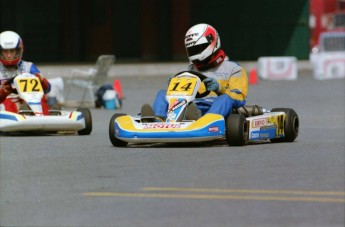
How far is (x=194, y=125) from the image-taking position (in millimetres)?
12805

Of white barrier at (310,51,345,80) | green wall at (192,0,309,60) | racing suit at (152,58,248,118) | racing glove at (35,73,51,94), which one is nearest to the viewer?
racing suit at (152,58,248,118)

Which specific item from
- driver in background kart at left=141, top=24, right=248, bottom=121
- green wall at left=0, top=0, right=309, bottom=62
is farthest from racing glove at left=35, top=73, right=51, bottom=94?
green wall at left=0, top=0, right=309, bottom=62

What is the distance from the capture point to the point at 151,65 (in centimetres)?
3738

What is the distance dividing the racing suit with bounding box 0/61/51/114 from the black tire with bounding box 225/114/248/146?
3.22 m

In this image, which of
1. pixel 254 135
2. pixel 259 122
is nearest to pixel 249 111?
pixel 259 122

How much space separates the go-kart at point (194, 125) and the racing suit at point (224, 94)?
0.12m

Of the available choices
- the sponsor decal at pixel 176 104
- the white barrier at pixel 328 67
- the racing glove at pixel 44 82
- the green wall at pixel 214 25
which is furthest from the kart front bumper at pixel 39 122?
the green wall at pixel 214 25

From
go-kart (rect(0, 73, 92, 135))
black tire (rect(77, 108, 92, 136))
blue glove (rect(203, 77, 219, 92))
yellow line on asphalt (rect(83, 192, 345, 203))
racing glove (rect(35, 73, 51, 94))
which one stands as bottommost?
black tire (rect(77, 108, 92, 136))

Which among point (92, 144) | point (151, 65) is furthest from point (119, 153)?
point (151, 65)

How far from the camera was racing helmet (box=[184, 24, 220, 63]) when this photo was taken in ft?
45.4

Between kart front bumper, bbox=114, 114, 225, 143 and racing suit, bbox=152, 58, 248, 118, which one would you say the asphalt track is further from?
racing suit, bbox=152, 58, 248, 118

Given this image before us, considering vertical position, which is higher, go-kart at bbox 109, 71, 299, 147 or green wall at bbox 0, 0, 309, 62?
go-kart at bbox 109, 71, 299, 147

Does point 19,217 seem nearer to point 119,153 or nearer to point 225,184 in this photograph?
point 225,184

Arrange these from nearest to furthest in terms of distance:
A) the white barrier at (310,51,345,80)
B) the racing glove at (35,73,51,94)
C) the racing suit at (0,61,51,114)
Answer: the racing suit at (0,61,51,114) < the racing glove at (35,73,51,94) < the white barrier at (310,51,345,80)
